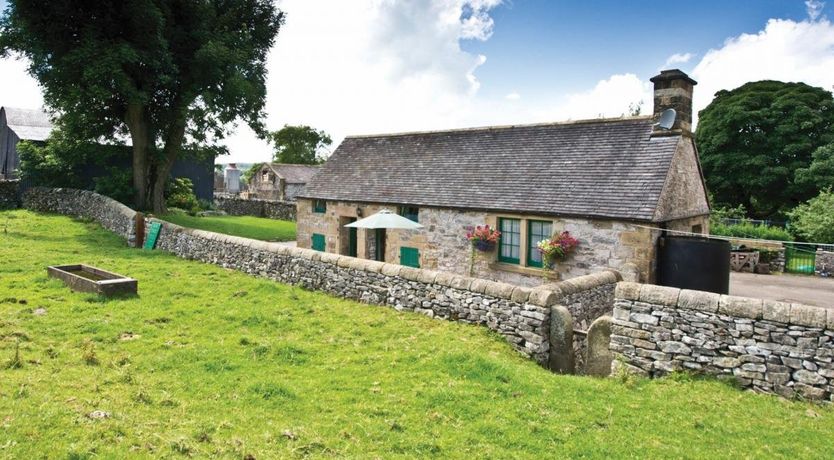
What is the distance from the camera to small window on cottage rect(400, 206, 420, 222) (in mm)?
18359

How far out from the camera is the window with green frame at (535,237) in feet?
51.4

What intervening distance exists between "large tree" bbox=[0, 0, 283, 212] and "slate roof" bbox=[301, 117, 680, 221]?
867cm

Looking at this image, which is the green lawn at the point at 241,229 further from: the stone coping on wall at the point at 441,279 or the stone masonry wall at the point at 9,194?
the stone coping on wall at the point at 441,279

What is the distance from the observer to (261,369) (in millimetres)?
7723

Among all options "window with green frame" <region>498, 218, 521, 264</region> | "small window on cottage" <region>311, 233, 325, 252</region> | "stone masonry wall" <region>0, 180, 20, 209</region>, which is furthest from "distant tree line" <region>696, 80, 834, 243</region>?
"stone masonry wall" <region>0, 180, 20, 209</region>

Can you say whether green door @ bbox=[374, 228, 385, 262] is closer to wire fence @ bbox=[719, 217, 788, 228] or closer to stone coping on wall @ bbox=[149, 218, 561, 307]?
stone coping on wall @ bbox=[149, 218, 561, 307]

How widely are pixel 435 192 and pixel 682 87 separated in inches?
320

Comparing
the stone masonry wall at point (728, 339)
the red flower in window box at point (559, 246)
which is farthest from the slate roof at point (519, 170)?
the stone masonry wall at point (728, 339)

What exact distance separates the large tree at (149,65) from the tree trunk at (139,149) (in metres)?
0.05

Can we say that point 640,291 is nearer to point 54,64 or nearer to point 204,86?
point 204,86

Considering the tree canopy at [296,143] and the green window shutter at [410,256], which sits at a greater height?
the tree canopy at [296,143]

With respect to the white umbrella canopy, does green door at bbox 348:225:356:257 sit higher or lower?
lower

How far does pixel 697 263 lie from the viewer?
1339 cm

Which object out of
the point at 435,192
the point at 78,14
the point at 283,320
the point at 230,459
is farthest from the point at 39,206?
the point at 230,459
